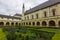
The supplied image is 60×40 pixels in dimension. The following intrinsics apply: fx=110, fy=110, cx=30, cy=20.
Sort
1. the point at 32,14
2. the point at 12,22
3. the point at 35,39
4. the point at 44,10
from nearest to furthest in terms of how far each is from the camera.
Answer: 1. the point at 35,39
2. the point at 44,10
3. the point at 32,14
4. the point at 12,22

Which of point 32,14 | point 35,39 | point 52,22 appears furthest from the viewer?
point 32,14

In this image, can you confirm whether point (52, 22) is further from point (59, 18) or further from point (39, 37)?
point (39, 37)

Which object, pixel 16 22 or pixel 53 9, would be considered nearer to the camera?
pixel 53 9

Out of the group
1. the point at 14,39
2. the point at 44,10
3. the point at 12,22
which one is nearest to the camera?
the point at 14,39

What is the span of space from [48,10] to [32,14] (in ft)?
50.8

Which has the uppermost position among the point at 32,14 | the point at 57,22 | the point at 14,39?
the point at 32,14

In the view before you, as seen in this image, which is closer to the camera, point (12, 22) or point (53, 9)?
point (53, 9)

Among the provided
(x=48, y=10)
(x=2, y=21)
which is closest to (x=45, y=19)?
(x=48, y=10)

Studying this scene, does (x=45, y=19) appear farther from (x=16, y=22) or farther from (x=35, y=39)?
(x=16, y=22)

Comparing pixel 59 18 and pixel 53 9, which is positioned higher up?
pixel 53 9

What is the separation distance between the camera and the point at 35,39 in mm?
14047

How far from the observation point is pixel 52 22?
35688 millimetres

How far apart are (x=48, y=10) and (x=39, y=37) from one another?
89.6 ft

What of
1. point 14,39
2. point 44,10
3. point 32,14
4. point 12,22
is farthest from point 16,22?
point 14,39
